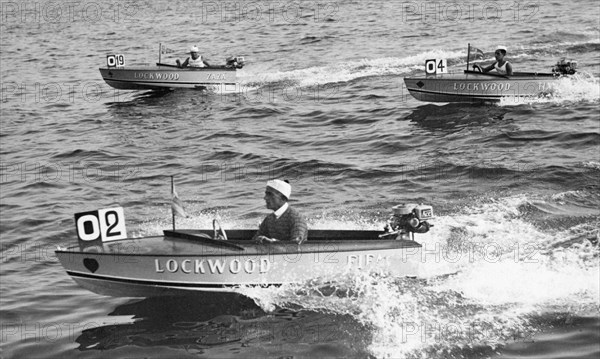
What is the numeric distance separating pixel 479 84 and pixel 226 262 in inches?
557

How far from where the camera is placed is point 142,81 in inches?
1199

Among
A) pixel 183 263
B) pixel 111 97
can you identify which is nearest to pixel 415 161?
pixel 183 263

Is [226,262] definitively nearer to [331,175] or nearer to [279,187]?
[279,187]

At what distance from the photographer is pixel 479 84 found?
2572 cm

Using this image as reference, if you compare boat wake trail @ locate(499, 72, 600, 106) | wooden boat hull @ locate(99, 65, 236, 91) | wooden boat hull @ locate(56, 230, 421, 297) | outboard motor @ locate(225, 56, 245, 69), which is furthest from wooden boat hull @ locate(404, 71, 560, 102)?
wooden boat hull @ locate(56, 230, 421, 297)

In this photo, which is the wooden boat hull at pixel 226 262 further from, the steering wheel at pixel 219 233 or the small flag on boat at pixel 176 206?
the small flag on boat at pixel 176 206

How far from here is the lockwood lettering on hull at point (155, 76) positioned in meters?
30.2

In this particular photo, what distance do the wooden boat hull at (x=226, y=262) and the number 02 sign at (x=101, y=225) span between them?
166 mm

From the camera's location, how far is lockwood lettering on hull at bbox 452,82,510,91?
25.7 metres

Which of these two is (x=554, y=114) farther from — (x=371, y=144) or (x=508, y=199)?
(x=508, y=199)

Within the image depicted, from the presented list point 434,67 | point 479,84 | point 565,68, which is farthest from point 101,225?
point 565,68

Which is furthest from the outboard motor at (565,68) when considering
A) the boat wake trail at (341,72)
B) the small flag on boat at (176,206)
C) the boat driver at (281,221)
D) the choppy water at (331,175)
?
the small flag on boat at (176,206)

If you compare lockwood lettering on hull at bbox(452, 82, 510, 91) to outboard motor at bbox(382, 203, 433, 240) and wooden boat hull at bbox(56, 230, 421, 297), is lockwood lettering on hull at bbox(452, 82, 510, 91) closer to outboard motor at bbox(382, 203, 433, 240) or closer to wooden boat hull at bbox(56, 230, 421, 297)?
outboard motor at bbox(382, 203, 433, 240)

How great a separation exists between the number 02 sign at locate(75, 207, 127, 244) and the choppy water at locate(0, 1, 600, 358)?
1.19m
